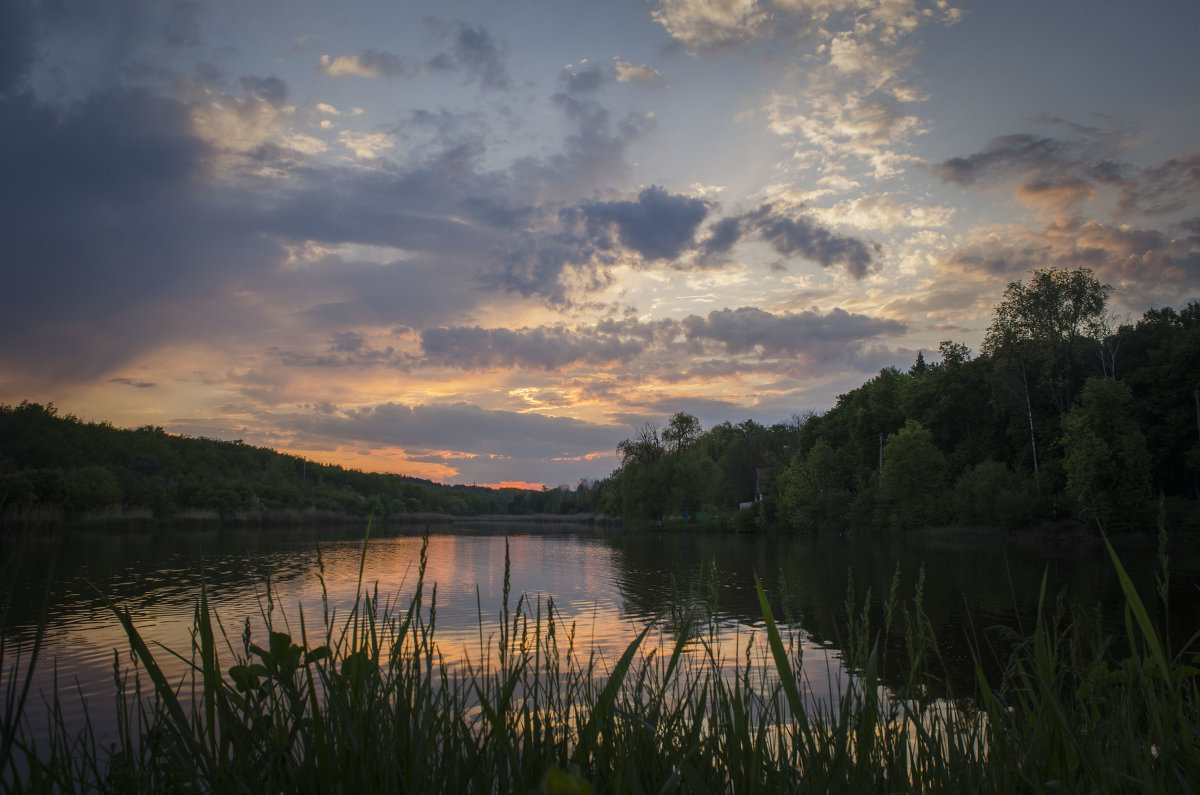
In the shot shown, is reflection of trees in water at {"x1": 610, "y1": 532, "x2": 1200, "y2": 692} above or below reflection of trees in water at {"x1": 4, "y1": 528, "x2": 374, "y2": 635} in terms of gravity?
below

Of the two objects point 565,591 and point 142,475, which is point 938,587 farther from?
point 142,475

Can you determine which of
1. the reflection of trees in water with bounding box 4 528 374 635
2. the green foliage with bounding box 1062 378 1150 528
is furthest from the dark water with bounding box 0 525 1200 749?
the green foliage with bounding box 1062 378 1150 528

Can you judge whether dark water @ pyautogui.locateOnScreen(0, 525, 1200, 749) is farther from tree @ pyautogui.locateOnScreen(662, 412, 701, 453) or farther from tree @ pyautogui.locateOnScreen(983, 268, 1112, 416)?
tree @ pyautogui.locateOnScreen(662, 412, 701, 453)

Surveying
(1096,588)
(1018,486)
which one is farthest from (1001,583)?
(1018,486)

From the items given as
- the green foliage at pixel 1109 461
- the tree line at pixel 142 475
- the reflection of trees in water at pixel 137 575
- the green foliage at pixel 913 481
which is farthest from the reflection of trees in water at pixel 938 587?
the tree line at pixel 142 475

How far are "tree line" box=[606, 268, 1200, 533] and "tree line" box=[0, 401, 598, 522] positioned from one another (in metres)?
36.0

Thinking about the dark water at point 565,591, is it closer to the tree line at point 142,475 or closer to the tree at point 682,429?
the tree line at point 142,475

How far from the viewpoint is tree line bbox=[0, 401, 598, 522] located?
48.0m

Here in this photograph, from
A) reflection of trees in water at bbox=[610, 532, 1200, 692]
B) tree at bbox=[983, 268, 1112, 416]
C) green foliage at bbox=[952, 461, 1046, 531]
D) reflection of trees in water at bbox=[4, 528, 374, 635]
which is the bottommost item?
reflection of trees in water at bbox=[610, 532, 1200, 692]

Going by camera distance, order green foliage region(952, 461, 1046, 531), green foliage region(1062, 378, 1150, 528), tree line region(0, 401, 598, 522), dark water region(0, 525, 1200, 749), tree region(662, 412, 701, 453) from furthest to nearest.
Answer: tree region(662, 412, 701, 453), tree line region(0, 401, 598, 522), green foliage region(952, 461, 1046, 531), green foliage region(1062, 378, 1150, 528), dark water region(0, 525, 1200, 749)

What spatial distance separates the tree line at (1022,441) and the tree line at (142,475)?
118 feet

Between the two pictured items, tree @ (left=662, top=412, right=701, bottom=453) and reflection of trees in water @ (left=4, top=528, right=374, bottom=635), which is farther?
tree @ (left=662, top=412, right=701, bottom=453)

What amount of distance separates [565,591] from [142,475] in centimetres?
7028

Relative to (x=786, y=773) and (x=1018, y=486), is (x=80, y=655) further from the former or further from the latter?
(x=1018, y=486)
